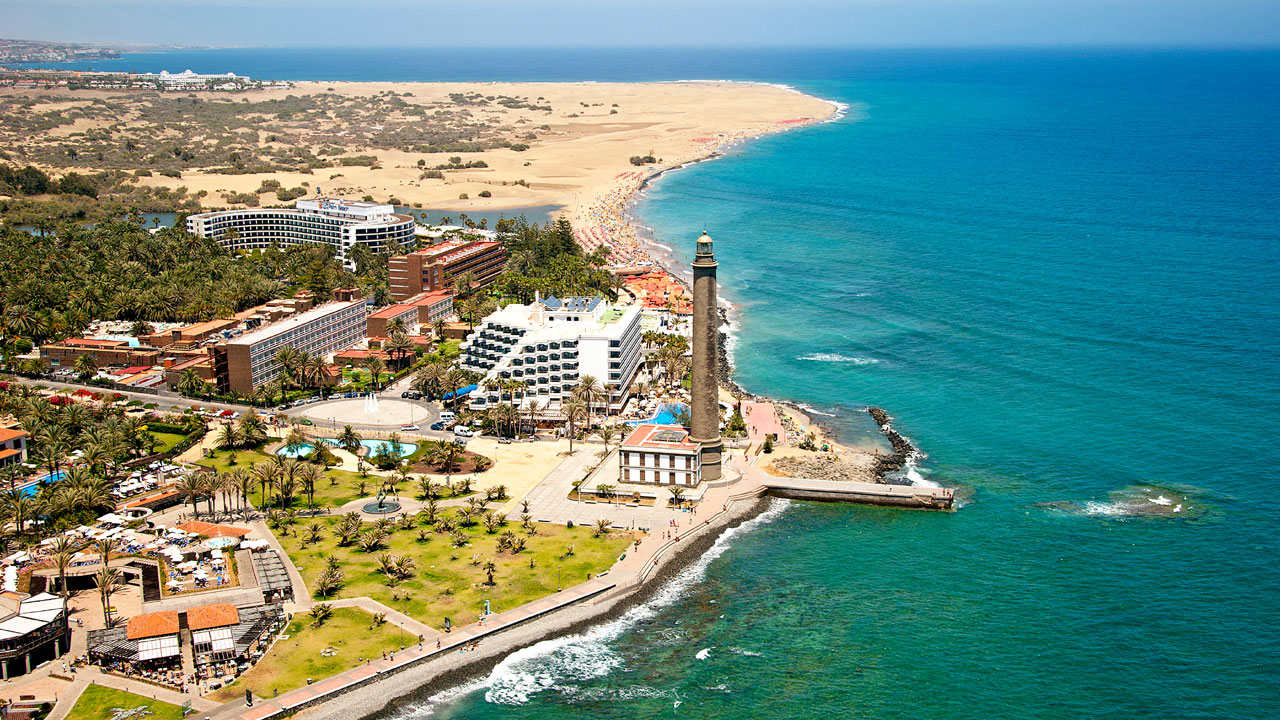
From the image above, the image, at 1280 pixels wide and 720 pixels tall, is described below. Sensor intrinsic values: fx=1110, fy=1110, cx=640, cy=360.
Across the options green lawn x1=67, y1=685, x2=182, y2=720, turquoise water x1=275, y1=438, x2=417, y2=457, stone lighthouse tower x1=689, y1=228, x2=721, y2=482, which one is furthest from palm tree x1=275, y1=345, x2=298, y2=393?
green lawn x1=67, y1=685, x2=182, y2=720

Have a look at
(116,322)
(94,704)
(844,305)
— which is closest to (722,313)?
(844,305)

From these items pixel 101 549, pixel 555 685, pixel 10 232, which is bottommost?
pixel 555 685

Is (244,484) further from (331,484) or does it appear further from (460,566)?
(460,566)

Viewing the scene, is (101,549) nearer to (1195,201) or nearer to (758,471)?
(758,471)

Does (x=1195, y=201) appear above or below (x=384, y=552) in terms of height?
above

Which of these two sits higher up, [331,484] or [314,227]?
[314,227]

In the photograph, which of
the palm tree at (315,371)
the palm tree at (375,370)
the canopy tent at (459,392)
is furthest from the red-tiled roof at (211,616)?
the palm tree at (375,370)

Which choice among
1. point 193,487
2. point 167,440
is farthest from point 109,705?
point 167,440
